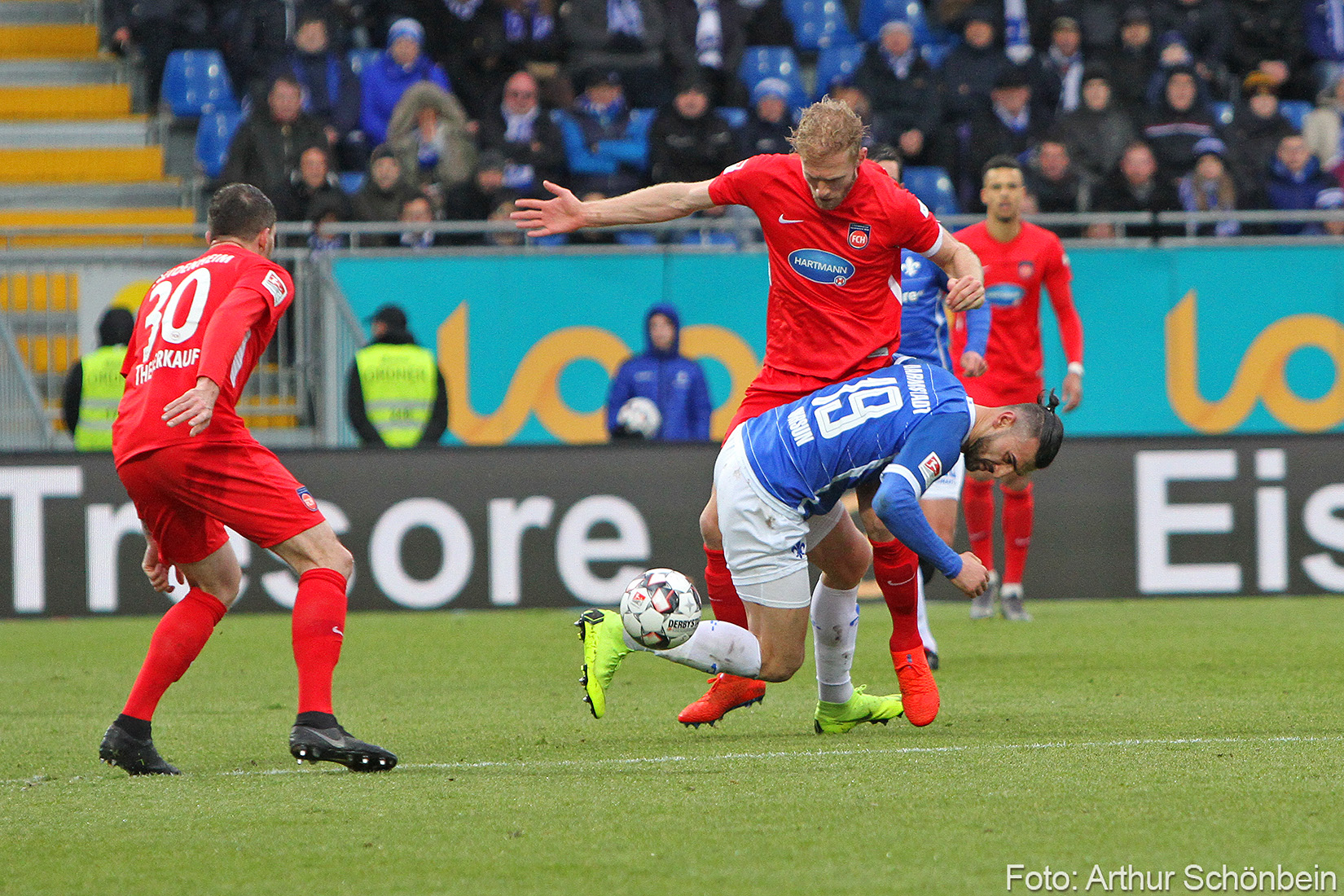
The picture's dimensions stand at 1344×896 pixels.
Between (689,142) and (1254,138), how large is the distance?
17.2 ft

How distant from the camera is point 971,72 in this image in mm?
16516

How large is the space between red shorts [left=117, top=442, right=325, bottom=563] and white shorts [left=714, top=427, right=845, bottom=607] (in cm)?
135

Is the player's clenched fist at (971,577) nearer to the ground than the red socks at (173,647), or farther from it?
farther from it

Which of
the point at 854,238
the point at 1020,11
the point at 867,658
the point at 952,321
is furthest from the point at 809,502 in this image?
the point at 1020,11

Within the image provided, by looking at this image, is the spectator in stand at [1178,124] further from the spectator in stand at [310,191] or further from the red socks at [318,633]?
the red socks at [318,633]

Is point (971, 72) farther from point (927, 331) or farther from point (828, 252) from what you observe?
point (828, 252)

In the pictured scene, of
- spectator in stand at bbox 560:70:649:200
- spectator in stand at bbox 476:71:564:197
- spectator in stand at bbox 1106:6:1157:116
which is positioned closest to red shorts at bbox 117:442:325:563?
spectator in stand at bbox 476:71:564:197

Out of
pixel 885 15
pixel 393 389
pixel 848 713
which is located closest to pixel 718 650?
pixel 848 713

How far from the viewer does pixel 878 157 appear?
27.6 ft

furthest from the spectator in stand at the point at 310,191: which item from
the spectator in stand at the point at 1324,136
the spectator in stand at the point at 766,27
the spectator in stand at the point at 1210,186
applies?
the spectator in stand at the point at 1324,136

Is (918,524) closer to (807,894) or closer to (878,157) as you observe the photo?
(807,894)

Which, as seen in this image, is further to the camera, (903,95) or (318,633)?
(903,95)

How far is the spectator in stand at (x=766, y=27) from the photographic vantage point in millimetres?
17594

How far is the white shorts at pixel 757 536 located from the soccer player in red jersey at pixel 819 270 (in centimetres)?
37
